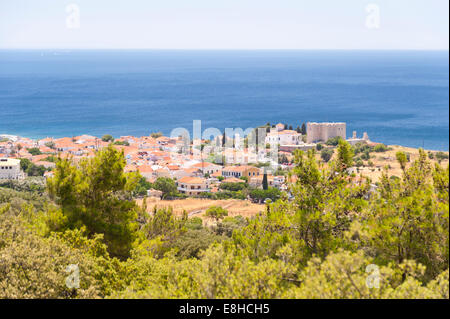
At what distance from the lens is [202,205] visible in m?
22.8

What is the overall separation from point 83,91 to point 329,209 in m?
72.6

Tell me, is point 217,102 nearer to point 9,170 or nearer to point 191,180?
point 191,180

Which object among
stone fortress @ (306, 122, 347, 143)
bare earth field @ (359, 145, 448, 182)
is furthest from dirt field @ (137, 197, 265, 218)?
stone fortress @ (306, 122, 347, 143)

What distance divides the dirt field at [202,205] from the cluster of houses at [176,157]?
2.24m

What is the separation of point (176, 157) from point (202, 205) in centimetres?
1111

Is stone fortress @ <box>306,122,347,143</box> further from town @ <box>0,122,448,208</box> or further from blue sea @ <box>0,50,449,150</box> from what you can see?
blue sea @ <box>0,50,449,150</box>

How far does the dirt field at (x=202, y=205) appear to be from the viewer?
21047 mm

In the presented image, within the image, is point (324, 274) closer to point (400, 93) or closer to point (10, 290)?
point (10, 290)

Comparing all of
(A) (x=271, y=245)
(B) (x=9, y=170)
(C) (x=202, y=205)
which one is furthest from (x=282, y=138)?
(A) (x=271, y=245)

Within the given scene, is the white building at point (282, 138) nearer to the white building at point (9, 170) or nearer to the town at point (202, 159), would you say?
the town at point (202, 159)
